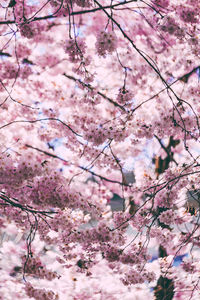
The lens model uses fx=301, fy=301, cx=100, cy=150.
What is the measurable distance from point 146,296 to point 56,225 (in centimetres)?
327

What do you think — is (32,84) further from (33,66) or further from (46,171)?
(46,171)

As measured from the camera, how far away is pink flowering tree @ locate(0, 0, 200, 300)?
3643 mm

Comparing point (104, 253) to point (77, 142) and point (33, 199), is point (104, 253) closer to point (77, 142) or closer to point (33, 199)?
point (33, 199)

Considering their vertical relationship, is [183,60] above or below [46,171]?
above

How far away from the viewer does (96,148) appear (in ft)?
15.7

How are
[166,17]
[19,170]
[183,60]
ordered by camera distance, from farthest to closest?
[183,60] < [166,17] < [19,170]

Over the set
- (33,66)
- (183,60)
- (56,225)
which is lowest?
(56,225)

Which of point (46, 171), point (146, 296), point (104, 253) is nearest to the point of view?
point (46, 171)

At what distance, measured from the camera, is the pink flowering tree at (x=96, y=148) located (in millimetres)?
3643

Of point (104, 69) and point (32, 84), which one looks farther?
point (104, 69)

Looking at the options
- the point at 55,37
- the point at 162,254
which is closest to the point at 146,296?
the point at 162,254

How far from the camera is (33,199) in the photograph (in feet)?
11.4

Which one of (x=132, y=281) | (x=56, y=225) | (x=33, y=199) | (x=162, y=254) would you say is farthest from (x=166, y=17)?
(x=162, y=254)

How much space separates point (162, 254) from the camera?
6.63 meters
